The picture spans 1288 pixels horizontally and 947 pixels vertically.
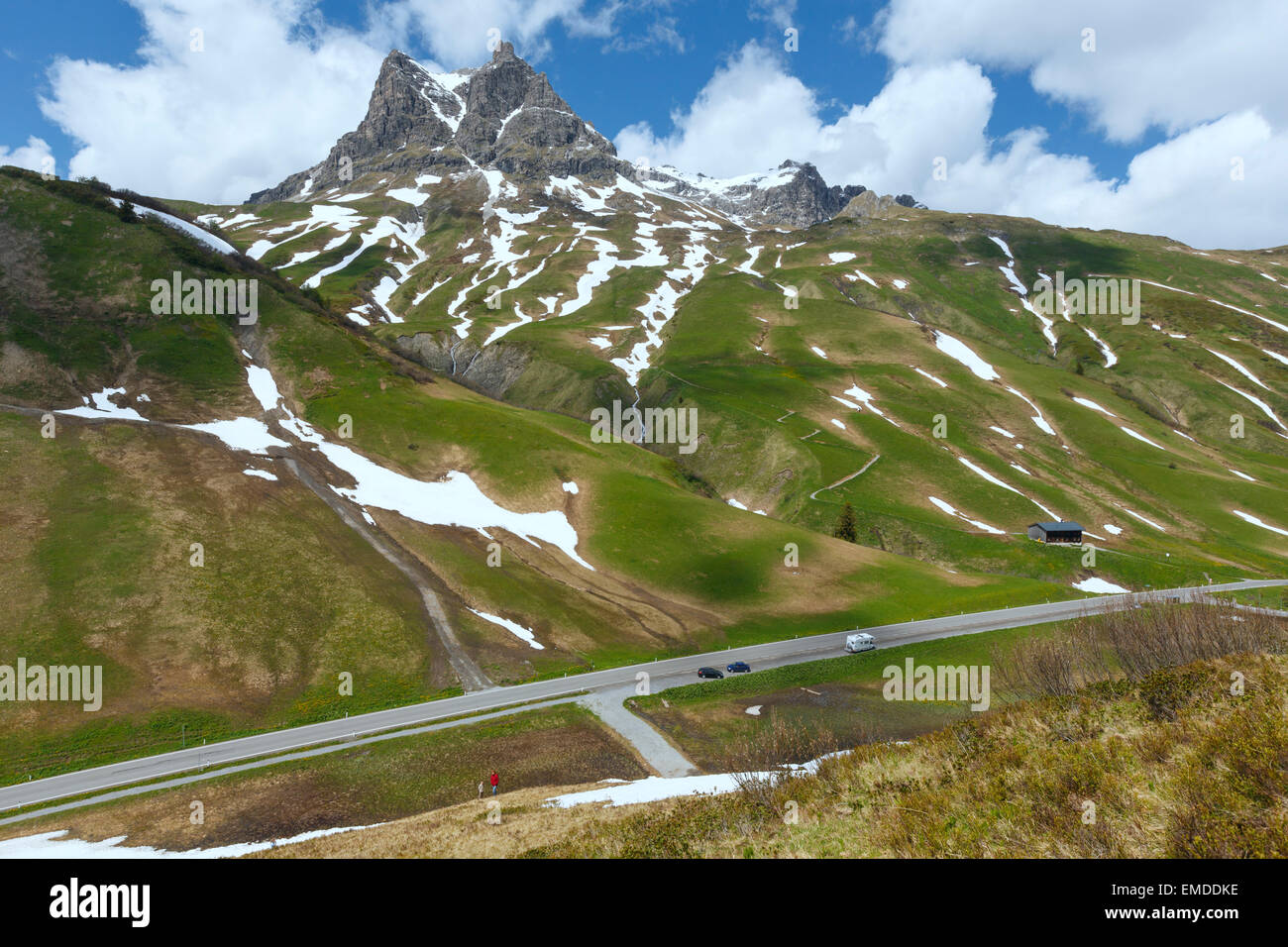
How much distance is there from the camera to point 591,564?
67.2 metres

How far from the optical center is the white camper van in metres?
52.7

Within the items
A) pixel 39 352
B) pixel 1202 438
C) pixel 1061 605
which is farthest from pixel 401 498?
pixel 1202 438

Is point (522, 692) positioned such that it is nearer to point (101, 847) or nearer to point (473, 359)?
point (101, 847)

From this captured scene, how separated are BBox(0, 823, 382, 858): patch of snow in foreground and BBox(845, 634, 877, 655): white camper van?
1598 inches

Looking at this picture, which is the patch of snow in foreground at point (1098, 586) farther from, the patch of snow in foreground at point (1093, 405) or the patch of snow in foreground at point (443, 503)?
the patch of snow in foreground at point (1093, 405)

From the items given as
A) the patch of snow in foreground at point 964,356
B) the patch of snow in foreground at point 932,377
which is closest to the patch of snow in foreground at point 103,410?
the patch of snow in foreground at point 932,377

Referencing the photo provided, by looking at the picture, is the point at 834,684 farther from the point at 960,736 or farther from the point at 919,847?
the point at 919,847

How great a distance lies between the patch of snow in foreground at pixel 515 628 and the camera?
177ft

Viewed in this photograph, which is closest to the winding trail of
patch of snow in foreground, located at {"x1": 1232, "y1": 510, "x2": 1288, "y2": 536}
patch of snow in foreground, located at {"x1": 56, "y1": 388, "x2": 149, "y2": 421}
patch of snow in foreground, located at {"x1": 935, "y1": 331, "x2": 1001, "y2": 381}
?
patch of snow in foreground, located at {"x1": 935, "y1": 331, "x2": 1001, "y2": 381}

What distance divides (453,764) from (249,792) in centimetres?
1050

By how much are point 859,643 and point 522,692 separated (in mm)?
29368

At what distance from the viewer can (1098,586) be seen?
7312 centimetres

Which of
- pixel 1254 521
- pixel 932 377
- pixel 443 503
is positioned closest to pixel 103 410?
pixel 443 503

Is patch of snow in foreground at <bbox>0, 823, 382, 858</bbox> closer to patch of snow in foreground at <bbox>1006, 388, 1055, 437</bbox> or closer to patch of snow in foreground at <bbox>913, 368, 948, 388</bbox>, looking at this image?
patch of snow in foreground at <bbox>1006, 388, 1055, 437</bbox>
